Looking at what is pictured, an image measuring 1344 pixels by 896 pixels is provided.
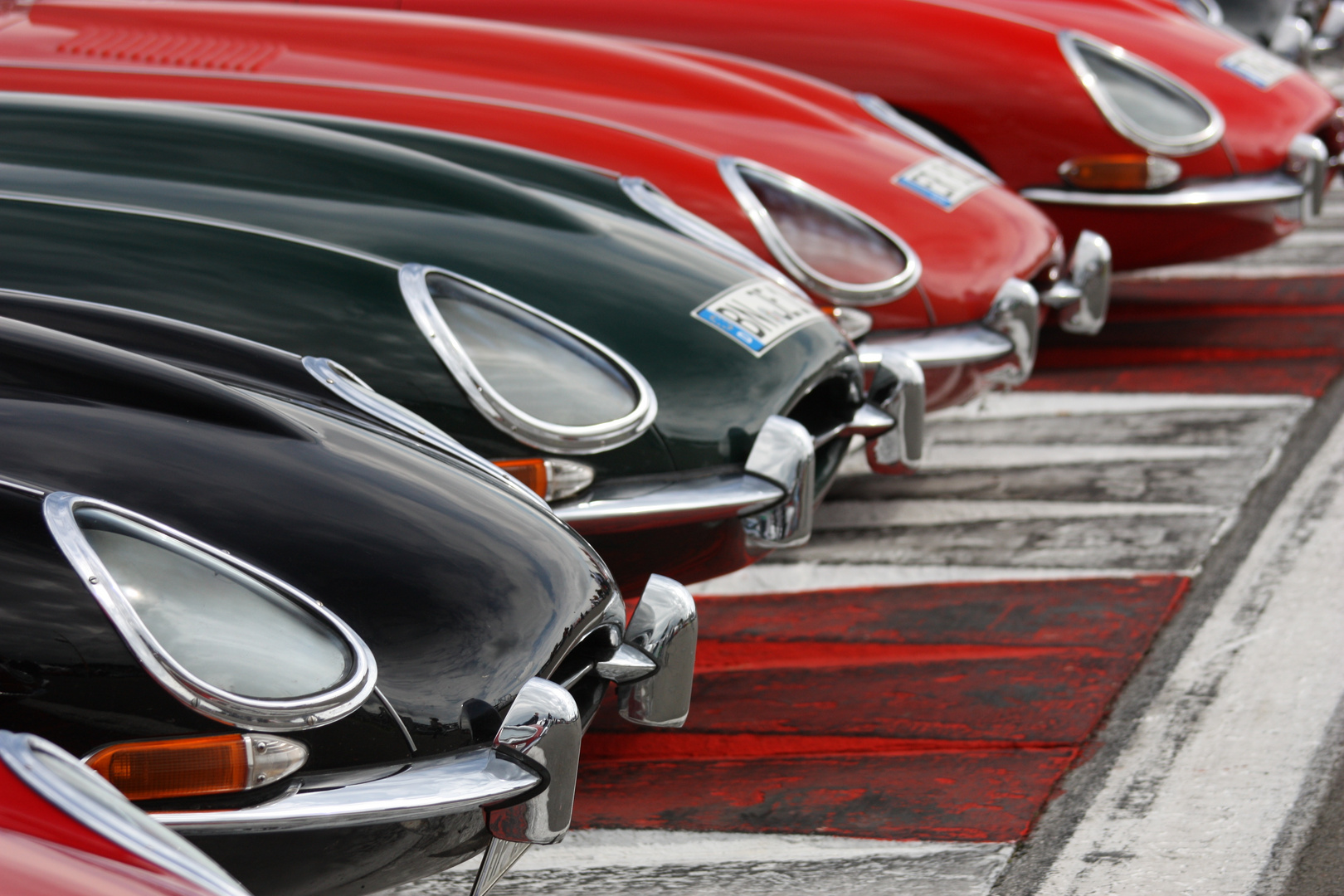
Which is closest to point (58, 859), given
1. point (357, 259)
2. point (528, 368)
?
point (528, 368)

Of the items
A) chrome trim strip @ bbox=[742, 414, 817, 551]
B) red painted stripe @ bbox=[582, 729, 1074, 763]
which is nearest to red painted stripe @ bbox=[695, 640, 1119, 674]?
red painted stripe @ bbox=[582, 729, 1074, 763]

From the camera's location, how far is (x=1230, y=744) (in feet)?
9.39

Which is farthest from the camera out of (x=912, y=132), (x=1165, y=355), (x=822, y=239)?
(x=1165, y=355)

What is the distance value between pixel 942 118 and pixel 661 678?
3.37 metres

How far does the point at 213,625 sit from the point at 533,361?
3.50 ft

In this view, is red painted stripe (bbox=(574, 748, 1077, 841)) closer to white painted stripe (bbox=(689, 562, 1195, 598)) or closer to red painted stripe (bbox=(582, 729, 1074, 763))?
red painted stripe (bbox=(582, 729, 1074, 763))

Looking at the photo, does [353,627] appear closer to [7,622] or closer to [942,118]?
[7,622]

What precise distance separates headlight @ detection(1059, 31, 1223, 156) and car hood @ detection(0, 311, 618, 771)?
3463 mm

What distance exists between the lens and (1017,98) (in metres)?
4.98

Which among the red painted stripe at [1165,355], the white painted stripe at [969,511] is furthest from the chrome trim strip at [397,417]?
the red painted stripe at [1165,355]

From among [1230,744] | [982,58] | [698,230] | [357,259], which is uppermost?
[982,58]

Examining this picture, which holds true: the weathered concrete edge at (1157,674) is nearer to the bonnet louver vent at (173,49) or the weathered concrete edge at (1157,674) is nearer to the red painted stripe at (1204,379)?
the red painted stripe at (1204,379)

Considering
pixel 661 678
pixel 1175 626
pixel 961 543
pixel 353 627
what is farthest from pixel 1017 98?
pixel 353 627

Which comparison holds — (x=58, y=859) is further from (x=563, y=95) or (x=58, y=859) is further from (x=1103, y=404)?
(x=1103, y=404)
